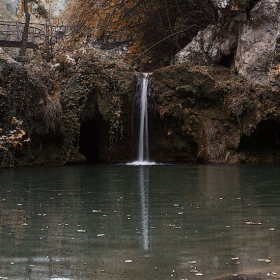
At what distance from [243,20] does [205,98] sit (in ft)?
11.1

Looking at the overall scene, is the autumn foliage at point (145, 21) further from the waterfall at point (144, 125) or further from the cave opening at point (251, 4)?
the waterfall at point (144, 125)

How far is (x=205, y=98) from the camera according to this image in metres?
18.6

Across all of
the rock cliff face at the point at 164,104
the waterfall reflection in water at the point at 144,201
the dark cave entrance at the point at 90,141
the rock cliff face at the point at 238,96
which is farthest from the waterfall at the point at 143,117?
the waterfall reflection in water at the point at 144,201

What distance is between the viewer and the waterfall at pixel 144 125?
1875 cm

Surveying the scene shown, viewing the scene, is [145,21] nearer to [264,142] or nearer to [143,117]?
[143,117]

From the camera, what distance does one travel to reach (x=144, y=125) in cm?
1883

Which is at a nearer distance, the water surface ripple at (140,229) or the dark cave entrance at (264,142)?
the water surface ripple at (140,229)

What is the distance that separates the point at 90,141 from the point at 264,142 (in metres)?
6.62

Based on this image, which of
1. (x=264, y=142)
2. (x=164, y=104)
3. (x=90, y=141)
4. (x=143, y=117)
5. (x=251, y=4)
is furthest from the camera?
(x=90, y=141)

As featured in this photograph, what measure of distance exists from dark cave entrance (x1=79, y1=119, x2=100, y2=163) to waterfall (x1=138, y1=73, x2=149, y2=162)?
1.92m

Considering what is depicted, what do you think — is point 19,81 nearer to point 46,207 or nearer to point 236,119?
point 236,119

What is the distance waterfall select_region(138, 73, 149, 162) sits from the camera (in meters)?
18.8

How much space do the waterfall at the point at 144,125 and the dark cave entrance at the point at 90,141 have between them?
1.92 metres

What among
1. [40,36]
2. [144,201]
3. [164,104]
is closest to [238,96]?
[164,104]
